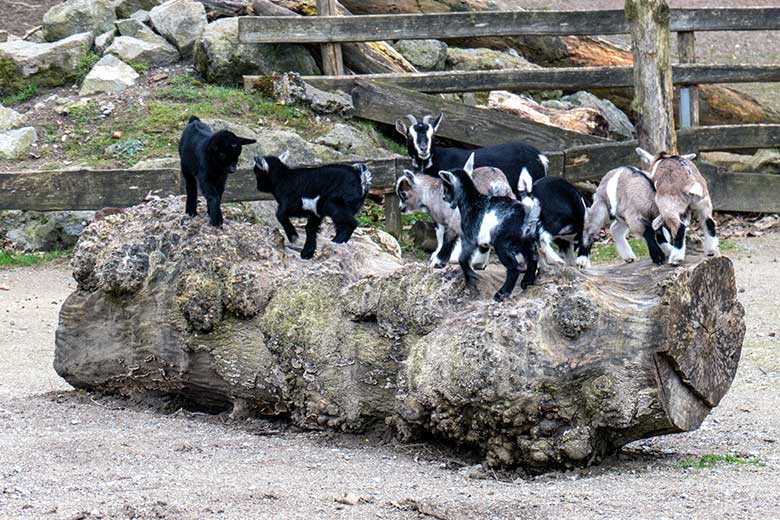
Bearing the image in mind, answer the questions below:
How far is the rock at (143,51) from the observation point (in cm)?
1725

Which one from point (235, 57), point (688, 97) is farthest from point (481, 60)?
point (235, 57)

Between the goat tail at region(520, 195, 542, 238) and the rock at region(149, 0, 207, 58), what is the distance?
1143 centimetres

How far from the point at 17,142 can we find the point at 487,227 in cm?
1048

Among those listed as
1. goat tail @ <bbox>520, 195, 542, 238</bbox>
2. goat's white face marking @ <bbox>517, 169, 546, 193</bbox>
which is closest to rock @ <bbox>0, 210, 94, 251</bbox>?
goat's white face marking @ <bbox>517, 169, 546, 193</bbox>

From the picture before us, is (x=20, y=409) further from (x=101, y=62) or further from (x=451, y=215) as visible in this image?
(x=101, y=62)

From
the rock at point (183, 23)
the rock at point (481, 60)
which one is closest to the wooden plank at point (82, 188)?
the rock at point (183, 23)

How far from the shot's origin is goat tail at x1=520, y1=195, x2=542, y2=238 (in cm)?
665

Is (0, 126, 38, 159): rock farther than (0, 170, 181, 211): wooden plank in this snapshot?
Yes

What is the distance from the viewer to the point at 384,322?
7082 mm

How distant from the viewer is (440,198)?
26.0 ft

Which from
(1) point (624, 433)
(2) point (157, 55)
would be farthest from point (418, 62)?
(1) point (624, 433)

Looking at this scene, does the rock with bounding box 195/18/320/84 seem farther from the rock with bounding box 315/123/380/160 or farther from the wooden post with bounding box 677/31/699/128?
the wooden post with bounding box 677/31/699/128

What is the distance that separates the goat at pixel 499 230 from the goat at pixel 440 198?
689mm

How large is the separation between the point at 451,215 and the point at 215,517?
289 cm
